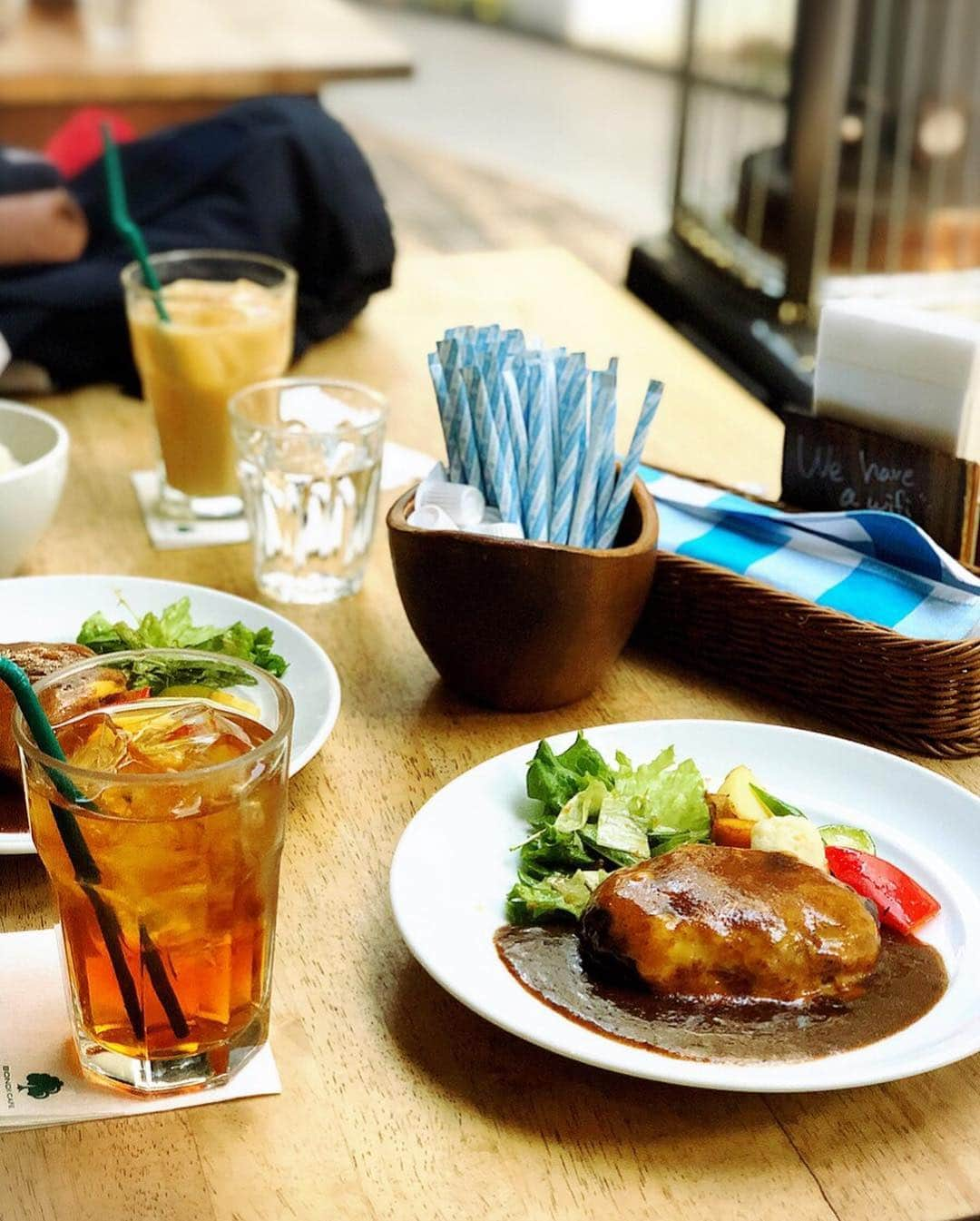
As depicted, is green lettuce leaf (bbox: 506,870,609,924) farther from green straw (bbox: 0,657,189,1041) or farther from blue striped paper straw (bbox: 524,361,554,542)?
blue striped paper straw (bbox: 524,361,554,542)

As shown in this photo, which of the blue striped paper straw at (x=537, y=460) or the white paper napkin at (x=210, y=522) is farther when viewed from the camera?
the white paper napkin at (x=210, y=522)

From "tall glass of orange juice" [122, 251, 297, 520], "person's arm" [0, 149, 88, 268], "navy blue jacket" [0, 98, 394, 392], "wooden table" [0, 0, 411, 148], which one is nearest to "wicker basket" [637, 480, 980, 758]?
"tall glass of orange juice" [122, 251, 297, 520]

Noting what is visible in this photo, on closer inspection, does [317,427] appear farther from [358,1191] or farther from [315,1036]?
[358,1191]

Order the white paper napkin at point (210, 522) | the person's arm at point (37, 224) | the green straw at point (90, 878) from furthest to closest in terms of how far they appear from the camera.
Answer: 1. the person's arm at point (37, 224)
2. the white paper napkin at point (210, 522)
3. the green straw at point (90, 878)

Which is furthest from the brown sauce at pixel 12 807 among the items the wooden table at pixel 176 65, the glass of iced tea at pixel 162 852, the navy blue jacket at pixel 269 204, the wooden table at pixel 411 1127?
the wooden table at pixel 176 65

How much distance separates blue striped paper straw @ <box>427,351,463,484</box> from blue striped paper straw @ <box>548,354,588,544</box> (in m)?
0.07

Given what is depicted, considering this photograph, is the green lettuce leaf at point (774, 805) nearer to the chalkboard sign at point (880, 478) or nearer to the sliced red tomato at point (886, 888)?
the sliced red tomato at point (886, 888)

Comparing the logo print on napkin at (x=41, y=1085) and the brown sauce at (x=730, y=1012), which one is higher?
the brown sauce at (x=730, y=1012)

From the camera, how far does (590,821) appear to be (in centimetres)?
91

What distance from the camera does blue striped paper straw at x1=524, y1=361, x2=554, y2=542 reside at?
108cm

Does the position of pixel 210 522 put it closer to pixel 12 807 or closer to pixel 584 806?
pixel 12 807

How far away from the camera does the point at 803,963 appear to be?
786 mm

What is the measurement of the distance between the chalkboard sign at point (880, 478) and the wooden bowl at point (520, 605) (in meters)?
0.17

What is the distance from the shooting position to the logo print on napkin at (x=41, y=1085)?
75 centimetres
